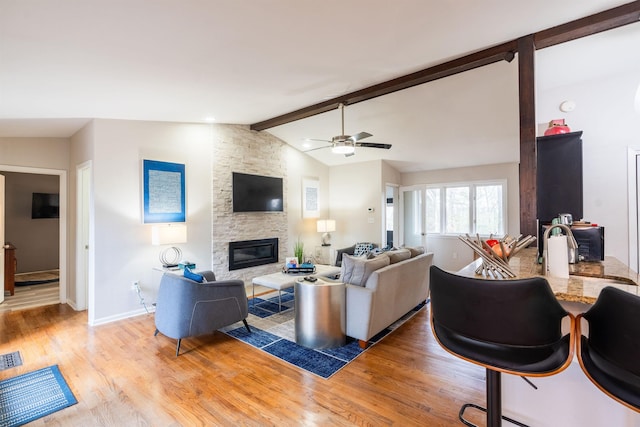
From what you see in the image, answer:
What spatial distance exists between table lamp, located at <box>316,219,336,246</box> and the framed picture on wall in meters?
0.29

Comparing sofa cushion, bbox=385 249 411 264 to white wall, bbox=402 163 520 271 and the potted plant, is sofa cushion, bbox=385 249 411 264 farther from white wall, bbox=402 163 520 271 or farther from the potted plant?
white wall, bbox=402 163 520 271

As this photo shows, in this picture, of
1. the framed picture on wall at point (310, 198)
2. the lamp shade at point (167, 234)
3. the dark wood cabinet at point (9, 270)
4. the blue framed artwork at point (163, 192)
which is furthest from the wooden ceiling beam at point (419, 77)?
the dark wood cabinet at point (9, 270)

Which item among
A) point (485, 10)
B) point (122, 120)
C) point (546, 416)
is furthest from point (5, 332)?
point (485, 10)

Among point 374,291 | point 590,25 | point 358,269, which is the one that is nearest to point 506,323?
point 374,291

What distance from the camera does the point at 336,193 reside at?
7477mm

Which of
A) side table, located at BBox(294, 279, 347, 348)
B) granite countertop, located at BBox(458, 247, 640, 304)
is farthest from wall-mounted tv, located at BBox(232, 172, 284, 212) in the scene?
granite countertop, located at BBox(458, 247, 640, 304)

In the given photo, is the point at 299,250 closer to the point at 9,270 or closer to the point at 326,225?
the point at 326,225

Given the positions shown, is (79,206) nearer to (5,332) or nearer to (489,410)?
(5,332)

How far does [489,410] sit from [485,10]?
2.74 m

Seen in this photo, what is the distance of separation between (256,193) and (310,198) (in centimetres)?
163

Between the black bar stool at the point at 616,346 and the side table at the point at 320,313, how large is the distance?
2.13 metres

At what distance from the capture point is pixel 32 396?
2.32 meters

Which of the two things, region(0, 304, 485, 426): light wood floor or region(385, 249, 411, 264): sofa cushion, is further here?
region(385, 249, 411, 264): sofa cushion

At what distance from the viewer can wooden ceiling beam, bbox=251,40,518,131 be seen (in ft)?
9.88
